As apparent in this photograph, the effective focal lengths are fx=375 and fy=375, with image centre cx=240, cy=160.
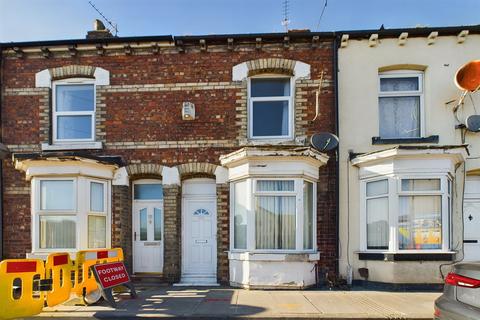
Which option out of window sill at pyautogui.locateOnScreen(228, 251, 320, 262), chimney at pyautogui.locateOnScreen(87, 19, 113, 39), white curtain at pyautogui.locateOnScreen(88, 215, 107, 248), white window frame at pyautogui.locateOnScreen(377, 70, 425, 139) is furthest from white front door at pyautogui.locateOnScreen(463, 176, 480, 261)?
chimney at pyautogui.locateOnScreen(87, 19, 113, 39)

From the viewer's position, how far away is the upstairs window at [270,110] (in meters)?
9.32

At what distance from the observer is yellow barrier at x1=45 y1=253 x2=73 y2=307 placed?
6316 millimetres

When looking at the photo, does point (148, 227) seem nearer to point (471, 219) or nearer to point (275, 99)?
point (275, 99)

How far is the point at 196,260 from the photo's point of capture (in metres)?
9.24

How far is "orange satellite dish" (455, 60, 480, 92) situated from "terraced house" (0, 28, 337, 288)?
2821mm

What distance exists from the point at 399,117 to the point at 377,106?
0.70 meters

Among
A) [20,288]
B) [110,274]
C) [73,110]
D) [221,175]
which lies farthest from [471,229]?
[73,110]

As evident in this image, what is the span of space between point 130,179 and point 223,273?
3.26m

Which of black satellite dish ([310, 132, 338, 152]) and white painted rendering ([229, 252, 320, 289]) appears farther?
black satellite dish ([310, 132, 338, 152])

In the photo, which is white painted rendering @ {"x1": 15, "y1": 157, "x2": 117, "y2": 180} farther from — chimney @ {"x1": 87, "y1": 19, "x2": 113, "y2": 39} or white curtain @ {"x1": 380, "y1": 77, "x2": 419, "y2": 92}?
white curtain @ {"x1": 380, "y1": 77, "x2": 419, "y2": 92}

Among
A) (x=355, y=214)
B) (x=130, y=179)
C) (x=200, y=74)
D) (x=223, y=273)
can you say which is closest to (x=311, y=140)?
(x=355, y=214)

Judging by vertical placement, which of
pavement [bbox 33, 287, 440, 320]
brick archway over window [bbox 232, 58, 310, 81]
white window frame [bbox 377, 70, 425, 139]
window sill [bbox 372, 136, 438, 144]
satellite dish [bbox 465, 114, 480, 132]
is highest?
brick archway over window [bbox 232, 58, 310, 81]

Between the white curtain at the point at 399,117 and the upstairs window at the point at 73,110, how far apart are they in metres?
7.28

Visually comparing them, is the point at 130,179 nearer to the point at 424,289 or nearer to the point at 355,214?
the point at 355,214
